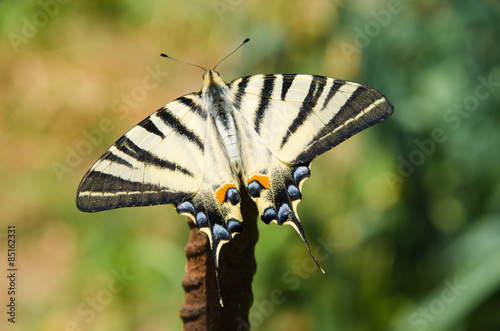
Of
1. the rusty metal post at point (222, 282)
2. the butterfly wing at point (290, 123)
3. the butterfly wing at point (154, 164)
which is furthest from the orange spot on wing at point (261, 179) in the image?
the rusty metal post at point (222, 282)

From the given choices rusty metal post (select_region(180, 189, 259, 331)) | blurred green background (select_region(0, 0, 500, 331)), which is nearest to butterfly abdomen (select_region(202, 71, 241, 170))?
rusty metal post (select_region(180, 189, 259, 331))

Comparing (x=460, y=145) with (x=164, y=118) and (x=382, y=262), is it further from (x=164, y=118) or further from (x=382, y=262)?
(x=164, y=118)

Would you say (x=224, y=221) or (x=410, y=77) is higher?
(x=410, y=77)

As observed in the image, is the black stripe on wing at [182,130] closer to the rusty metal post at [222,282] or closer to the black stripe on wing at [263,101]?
the black stripe on wing at [263,101]

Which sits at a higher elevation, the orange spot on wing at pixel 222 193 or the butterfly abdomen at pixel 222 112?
the butterfly abdomen at pixel 222 112

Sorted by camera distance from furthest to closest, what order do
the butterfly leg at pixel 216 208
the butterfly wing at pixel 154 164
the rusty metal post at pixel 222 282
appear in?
the butterfly wing at pixel 154 164 → the butterfly leg at pixel 216 208 → the rusty metal post at pixel 222 282

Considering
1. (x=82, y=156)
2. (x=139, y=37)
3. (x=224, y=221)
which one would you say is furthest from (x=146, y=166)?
(x=139, y=37)

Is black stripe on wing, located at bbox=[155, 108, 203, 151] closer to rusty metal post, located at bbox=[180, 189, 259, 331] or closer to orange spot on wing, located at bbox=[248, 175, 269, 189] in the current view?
orange spot on wing, located at bbox=[248, 175, 269, 189]
